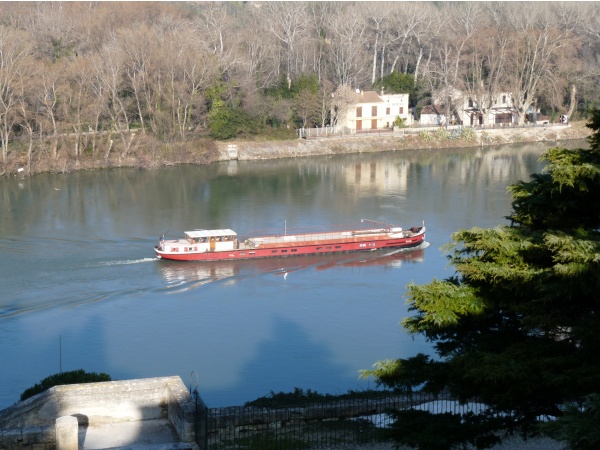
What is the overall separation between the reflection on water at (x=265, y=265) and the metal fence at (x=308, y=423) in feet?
41.9

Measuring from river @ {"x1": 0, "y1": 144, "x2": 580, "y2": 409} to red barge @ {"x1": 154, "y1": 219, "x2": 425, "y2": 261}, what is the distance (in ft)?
1.26

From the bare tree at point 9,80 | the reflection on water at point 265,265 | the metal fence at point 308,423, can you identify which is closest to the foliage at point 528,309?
the metal fence at point 308,423

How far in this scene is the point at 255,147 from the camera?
49.5 metres

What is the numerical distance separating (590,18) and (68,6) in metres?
39.9

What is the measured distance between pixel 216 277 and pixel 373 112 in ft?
99.4

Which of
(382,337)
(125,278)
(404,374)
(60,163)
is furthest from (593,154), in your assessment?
(60,163)

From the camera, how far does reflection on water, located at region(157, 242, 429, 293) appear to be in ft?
86.4

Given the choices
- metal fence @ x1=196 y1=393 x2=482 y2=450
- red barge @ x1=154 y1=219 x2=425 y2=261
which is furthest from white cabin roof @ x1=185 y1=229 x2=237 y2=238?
metal fence @ x1=196 y1=393 x2=482 y2=450

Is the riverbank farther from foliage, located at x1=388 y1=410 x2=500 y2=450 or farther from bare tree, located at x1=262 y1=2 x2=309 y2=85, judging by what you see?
foliage, located at x1=388 y1=410 x2=500 y2=450

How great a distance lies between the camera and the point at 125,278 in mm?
25453

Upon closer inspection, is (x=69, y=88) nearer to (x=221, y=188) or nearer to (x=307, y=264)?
(x=221, y=188)

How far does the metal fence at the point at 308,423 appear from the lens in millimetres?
12164

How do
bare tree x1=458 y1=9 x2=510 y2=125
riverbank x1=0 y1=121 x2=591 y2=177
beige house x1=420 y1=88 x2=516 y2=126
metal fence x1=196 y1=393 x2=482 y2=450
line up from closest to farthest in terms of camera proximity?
metal fence x1=196 y1=393 x2=482 y2=450 < riverbank x1=0 y1=121 x2=591 y2=177 < bare tree x1=458 y1=9 x2=510 y2=125 < beige house x1=420 y1=88 x2=516 y2=126

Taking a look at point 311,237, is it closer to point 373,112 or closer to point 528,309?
point 528,309
